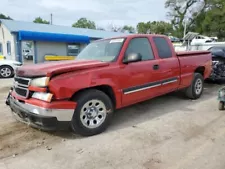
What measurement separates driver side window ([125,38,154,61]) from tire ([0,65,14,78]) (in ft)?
→ 30.2

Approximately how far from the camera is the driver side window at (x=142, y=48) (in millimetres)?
4700

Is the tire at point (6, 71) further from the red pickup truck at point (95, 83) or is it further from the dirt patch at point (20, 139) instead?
the dirt patch at point (20, 139)

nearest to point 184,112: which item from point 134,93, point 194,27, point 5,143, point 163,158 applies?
point 134,93

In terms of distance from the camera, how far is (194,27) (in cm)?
5025

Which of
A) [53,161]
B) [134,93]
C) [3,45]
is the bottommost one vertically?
[53,161]

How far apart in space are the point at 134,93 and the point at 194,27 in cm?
5094

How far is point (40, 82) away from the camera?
3.56 metres

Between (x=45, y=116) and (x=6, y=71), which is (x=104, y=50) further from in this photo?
(x=6, y=71)

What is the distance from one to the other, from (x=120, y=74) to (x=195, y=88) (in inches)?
127

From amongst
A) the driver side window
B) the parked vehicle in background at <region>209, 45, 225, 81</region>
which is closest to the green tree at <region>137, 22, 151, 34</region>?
the parked vehicle in background at <region>209, 45, 225, 81</region>

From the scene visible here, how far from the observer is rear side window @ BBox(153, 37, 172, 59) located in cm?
527

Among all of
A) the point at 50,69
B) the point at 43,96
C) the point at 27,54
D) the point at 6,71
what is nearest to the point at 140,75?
the point at 50,69

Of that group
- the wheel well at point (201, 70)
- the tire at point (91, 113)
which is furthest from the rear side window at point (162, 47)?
the tire at point (91, 113)

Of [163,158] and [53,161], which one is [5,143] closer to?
[53,161]
